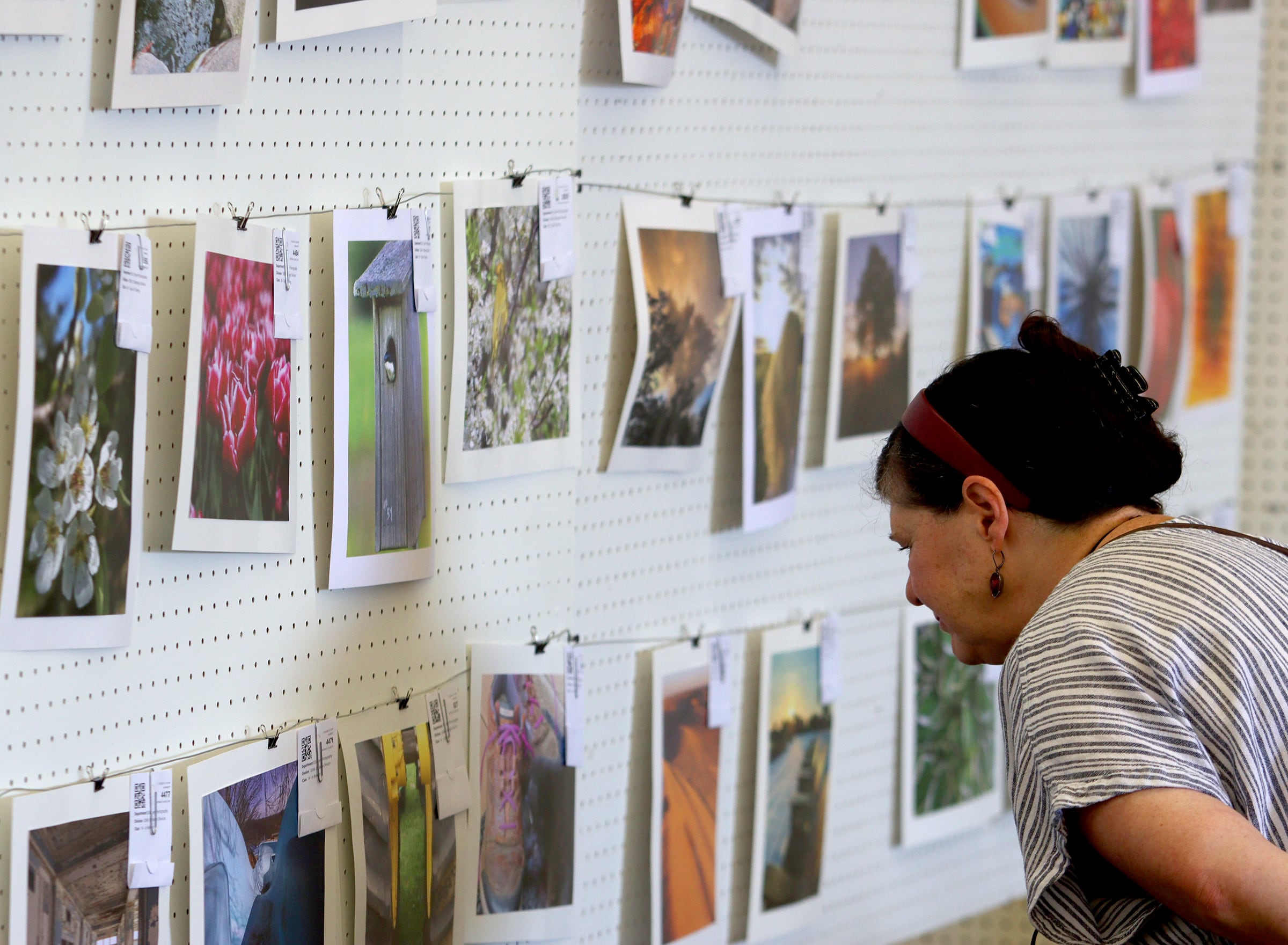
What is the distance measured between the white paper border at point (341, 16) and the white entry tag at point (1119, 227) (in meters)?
1.46

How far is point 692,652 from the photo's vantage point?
70.9 inches

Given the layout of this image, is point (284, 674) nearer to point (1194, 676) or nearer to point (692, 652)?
point (692, 652)

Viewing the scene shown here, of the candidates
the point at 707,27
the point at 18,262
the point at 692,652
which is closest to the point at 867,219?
the point at 707,27

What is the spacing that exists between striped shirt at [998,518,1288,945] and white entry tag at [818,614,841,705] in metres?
0.83

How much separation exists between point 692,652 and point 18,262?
990mm

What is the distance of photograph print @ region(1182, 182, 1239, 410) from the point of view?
8.60ft

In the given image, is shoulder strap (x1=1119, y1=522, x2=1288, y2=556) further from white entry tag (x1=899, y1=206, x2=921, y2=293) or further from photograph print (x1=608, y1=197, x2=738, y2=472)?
white entry tag (x1=899, y1=206, x2=921, y2=293)

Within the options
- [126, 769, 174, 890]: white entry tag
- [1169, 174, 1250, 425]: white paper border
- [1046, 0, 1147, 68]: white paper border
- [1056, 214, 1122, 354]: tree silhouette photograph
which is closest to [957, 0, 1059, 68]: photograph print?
[1046, 0, 1147, 68]: white paper border

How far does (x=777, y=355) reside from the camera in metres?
1.87

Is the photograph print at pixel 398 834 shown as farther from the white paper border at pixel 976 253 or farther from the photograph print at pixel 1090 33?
the photograph print at pixel 1090 33

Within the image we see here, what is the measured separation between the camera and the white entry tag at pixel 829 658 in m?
2.00

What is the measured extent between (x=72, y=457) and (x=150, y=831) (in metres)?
0.34

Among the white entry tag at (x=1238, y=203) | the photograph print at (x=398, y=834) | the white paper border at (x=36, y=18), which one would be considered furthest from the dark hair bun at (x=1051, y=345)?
the white entry tag at (x=1238, y=203)

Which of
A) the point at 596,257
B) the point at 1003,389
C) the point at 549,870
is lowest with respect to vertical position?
the point at 549,870
